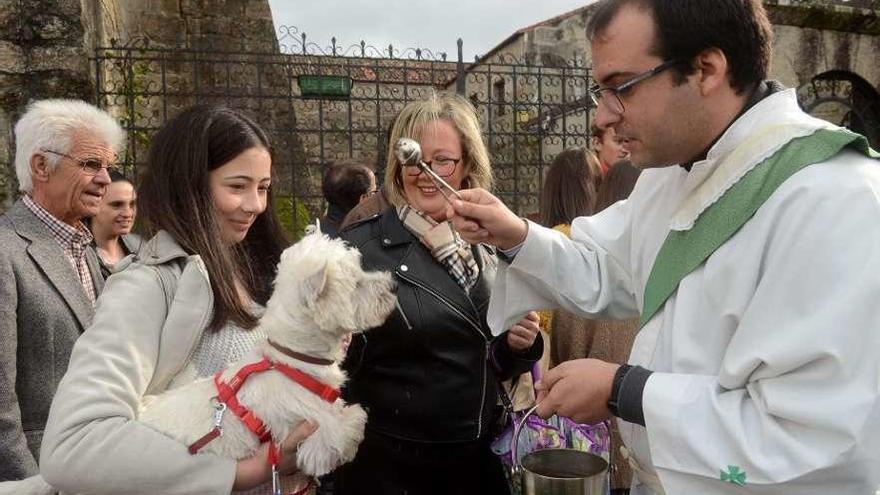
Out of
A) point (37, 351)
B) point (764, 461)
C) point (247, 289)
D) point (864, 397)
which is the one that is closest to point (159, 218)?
point (247, 289)

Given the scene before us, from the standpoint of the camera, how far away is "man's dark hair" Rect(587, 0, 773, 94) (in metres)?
1.41

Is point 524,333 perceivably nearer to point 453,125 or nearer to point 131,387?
→ point 453,125

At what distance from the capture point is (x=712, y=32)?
141 centimetres

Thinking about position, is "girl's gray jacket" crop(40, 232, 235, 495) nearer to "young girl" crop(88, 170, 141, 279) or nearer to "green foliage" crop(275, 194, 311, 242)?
"young girl" crop(88, 170, 141, 279)

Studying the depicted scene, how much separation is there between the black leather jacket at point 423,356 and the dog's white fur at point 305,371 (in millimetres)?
298

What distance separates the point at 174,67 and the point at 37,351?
846cm

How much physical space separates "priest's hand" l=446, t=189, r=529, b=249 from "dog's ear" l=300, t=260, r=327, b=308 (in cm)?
45

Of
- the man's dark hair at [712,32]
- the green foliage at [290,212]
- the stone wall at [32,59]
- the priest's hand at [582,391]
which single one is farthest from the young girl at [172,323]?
the green foliage at [290,212]

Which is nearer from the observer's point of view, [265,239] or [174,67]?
[265,239]

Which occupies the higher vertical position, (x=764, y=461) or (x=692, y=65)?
(x=692, y=65)

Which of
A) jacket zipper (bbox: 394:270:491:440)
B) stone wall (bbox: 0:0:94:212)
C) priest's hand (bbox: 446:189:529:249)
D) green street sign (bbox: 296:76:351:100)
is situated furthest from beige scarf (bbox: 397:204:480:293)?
green street sign (bbox: 296:76:351:100)

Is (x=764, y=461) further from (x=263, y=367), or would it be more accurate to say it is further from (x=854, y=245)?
(x=263, y=367)

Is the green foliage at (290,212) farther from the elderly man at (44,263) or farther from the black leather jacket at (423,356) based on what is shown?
the black leather jacket at (423,356)

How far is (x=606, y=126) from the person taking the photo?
1.55 m
